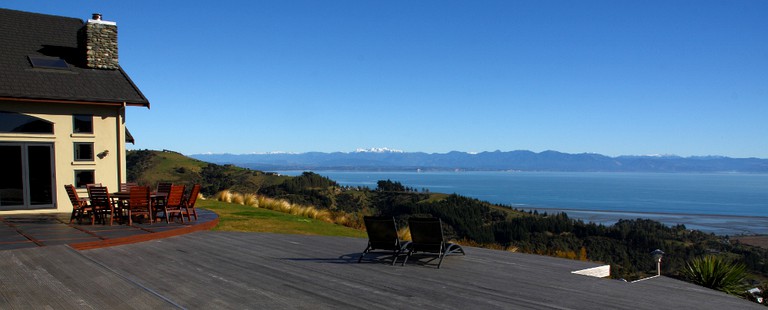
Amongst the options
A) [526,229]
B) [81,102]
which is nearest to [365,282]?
[81,102]

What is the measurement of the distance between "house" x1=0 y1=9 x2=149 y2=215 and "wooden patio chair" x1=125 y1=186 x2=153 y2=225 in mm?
4010

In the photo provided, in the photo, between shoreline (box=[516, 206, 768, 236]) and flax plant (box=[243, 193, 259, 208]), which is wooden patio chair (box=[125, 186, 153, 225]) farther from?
shoreline (box=[516, 206, 768, 236])

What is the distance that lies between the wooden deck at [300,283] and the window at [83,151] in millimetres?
6625

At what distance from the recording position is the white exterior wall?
14.2 meters

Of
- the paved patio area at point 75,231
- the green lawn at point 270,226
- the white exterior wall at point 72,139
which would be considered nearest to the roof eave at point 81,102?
the white exterior wall at point 72,139

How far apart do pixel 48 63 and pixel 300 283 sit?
41.0 feet

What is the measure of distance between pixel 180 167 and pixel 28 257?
40528 mm

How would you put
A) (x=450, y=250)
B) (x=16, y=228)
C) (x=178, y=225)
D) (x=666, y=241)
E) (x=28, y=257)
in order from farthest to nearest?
→ (x=666, y=241), (x=178, y=225), (x=16, y=228), (x=450, y=250), (x=28, y=257)

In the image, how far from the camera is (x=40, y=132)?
46.8ft

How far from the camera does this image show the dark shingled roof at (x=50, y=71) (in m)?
14.2

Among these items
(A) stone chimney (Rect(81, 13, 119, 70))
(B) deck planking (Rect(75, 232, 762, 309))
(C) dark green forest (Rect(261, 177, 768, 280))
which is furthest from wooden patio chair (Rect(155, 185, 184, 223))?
(C) dark green forest (Rect(261, 177, 768, 280))

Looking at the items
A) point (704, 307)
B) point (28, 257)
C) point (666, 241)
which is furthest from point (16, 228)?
point (666, 241)

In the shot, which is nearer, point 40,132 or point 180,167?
point 40,132

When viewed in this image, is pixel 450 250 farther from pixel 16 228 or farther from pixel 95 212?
pixel 16 228
